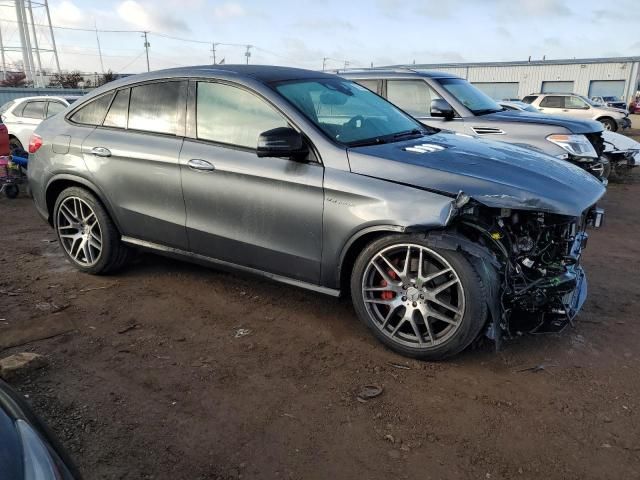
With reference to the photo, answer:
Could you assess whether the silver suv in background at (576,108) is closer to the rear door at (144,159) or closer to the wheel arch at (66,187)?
the rear door at (144,159)

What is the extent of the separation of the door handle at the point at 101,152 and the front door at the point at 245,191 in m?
0.81

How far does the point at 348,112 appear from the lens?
3957 millimetres

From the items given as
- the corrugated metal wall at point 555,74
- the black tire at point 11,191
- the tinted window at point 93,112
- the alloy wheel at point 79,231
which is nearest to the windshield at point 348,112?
the tinted window at point 93,112

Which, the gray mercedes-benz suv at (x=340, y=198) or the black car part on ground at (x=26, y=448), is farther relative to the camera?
the gray mercedes-benz suv at (x=340, y=198)

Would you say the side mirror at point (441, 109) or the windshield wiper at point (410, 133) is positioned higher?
the side mirror at point (441, 109)

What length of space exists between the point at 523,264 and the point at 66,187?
389 cm

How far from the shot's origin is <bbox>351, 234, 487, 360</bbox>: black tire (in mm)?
3000

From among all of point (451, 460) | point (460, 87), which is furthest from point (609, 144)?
point (451, 460)

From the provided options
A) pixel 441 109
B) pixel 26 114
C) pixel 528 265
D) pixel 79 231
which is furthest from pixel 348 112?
pixel 26 114

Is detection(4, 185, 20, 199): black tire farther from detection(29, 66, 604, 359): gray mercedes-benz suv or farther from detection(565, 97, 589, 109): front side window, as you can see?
detection(565, 97, 589, 109): front side window

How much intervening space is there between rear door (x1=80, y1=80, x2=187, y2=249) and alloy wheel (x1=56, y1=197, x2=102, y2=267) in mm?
359

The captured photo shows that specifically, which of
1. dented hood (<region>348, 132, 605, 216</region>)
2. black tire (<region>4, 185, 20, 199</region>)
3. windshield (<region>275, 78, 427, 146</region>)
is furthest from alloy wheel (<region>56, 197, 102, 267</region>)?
black tire (<region>4, 185, 20, 199</region>)

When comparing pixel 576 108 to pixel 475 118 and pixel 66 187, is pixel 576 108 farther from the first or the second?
pixel 66 187

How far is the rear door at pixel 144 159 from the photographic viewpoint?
13.1ft
